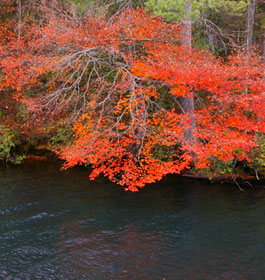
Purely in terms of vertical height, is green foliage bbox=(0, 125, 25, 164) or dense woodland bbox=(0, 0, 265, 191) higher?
dense woodland bbox=(0, 0, 265, 191)

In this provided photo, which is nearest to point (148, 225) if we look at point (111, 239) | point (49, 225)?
point (111, 239)

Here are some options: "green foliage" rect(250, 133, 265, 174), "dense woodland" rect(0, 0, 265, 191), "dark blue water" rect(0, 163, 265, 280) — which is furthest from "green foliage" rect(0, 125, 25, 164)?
"green foliage" rect(250, 133, 265, 174)

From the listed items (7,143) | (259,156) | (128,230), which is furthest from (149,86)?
(7,143)

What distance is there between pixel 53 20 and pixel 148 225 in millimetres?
9376

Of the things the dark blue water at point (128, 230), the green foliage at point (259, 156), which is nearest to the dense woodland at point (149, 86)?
the green foliage at point (259, 156)

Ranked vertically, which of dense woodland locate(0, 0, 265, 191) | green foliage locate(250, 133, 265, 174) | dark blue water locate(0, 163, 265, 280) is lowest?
dark blue water locate(0, 163, 265, 280)

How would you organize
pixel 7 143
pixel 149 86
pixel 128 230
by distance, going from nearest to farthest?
pixel 128 230
pixel 149 86
pixel 7 143

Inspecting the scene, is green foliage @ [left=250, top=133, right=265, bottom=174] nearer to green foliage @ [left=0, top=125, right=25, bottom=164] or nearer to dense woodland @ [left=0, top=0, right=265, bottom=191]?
dense woodland @ [left=0, top=0, right=265, bottom=191]

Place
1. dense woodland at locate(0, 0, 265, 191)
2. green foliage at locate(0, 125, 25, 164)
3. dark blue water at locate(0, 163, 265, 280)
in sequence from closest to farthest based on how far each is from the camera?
dark blue water at locate(0, 163, 265, 280) < dense woodland at locate(0, 0, 265, 191) < green foliage at locate(0, 125, 25, 164)

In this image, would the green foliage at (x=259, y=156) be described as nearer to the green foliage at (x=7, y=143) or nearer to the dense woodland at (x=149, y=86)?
the dense woodland at (x=149, y=86)

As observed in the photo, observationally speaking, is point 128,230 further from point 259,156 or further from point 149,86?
point 259,156

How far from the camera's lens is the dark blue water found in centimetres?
780

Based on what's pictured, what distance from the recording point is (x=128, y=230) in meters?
9.80

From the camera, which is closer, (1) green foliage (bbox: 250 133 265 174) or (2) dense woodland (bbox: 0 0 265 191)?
(2) dense woodland (bbox: 0 0 265 191)
